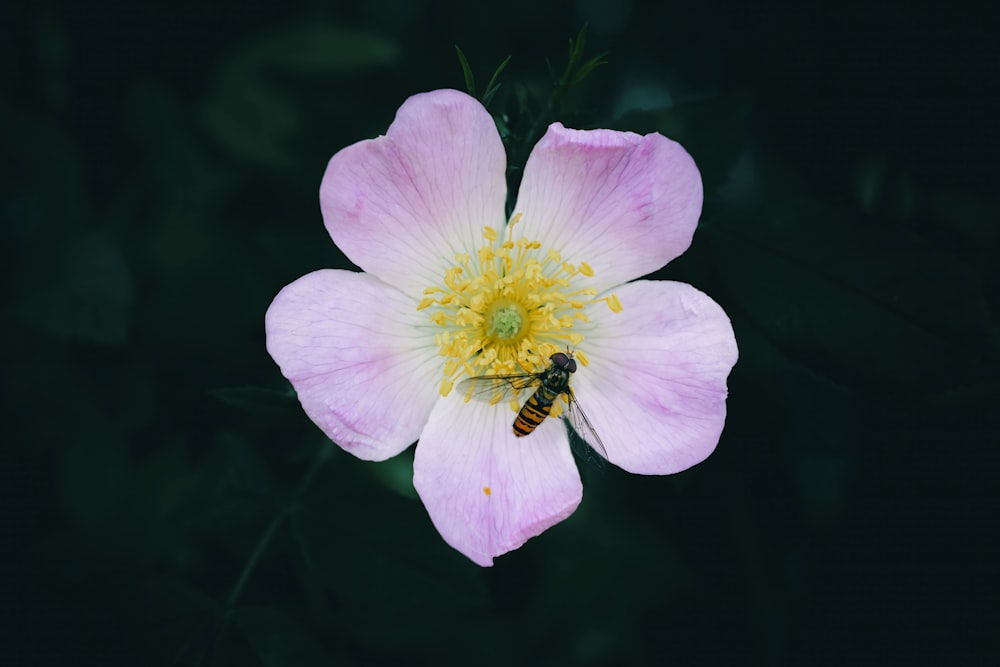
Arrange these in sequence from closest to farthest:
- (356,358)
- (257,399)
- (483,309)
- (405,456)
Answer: (356,358) → (257,399) → (483,309) → (405,456)

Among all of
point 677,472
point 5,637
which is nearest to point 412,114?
point 677,472

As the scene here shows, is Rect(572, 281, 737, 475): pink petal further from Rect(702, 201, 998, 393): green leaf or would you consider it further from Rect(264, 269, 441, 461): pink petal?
Rect(264, 269, 441, 461): pink petal

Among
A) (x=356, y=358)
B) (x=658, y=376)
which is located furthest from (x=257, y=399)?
(x=658, y=376)

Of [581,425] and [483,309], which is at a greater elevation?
[483,309]

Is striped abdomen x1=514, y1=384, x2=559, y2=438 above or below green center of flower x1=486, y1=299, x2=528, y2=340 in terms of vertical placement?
below

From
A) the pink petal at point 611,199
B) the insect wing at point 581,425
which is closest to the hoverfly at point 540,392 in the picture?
the insect wing at point 581,425

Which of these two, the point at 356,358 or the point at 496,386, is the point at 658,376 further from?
the point at 356,358

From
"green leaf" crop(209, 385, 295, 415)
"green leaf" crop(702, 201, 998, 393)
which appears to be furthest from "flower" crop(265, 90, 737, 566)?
"green leaf" crop(702, 201, 998, 393)

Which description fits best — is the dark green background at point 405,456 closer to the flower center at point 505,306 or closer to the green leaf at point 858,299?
the green leaf at point 858,299
